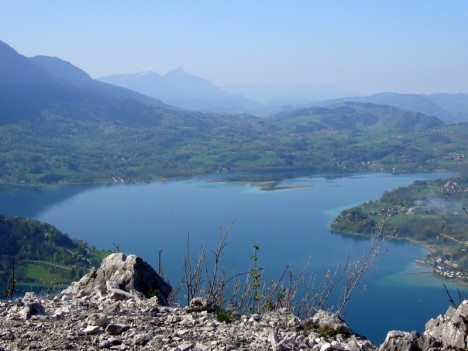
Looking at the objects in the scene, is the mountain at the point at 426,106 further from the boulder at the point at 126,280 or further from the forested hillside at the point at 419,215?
the boulder at the point at 126,280

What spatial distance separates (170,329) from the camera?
3953 mm

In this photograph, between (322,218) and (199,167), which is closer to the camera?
(322,218)

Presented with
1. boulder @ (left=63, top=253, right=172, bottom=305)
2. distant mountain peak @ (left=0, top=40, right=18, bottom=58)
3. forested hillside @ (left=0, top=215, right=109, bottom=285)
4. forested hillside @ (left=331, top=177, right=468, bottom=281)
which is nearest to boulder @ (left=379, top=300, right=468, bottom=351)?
boulder @ (left=63, top=253, right=172, bottom=305)

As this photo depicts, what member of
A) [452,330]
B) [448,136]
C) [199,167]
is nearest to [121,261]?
[452,330]

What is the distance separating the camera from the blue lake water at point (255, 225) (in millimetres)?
22141

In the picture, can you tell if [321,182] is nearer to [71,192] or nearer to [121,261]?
[71,192]

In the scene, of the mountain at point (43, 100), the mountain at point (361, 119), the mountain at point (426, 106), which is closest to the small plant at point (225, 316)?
the mountain at point (43, 100)

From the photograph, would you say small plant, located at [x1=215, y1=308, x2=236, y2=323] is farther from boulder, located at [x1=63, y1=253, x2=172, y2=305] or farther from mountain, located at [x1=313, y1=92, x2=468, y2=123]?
mountain, located at [x1=313, y1=92, x2=468, y2=123]

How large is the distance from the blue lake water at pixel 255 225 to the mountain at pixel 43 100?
40.2m

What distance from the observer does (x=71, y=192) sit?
51500 millimetres

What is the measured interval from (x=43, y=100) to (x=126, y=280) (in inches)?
3797

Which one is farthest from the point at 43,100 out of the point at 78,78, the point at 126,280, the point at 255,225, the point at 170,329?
the point at 170,329

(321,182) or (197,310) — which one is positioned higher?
(197,310)

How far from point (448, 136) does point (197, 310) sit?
8428cm
